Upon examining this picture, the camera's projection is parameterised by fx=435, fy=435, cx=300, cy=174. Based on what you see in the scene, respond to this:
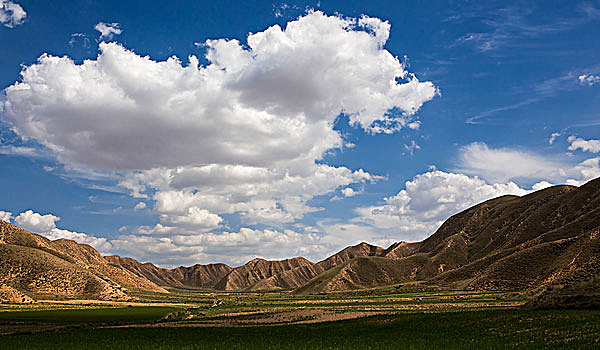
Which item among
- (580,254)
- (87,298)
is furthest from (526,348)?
(87,298)

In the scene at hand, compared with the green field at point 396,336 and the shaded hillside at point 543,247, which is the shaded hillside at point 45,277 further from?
the shaded hillside at point 543,247

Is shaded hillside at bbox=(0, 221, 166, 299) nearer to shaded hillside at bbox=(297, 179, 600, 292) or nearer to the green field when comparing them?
the green field

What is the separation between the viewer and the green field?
34.2 meters

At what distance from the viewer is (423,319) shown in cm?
5541

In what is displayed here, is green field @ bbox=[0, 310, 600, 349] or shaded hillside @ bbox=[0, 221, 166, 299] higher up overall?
shaded hillside @ bbox=[0, 221, 166, 299]

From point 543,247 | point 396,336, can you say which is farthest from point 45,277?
point 543,247

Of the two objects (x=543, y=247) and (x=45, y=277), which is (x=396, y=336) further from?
(x=45, y=277)

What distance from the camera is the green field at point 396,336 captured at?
34172 millimetres

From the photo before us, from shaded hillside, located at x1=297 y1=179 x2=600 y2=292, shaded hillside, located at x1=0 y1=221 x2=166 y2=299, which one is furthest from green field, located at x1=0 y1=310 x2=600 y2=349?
shaded hillside, located at x1=0 y1=221 x2=166 y2=299

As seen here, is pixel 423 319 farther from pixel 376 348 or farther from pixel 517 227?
pixel 517 227

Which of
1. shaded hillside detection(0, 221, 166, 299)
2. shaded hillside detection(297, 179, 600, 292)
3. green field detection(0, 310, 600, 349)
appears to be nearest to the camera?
green field detection(0, 310, 600, 349)

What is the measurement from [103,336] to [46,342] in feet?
20.7

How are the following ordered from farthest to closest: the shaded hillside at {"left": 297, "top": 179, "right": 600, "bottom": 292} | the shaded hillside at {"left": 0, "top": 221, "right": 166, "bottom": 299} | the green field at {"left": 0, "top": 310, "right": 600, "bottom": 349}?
the shaded hillside at {"left": 0, "top": 221, "right": 166, "bottom": 299} → the shaded hillside at {"left": 297, "top": 179, "right": 600, "bottom": 292} → the green field at {"left": 0, "top": 310, "right": 600, "bottom": 349}

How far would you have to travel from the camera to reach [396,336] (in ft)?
139
